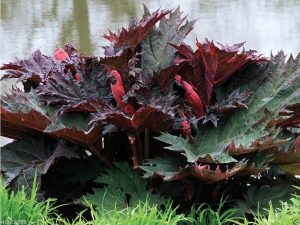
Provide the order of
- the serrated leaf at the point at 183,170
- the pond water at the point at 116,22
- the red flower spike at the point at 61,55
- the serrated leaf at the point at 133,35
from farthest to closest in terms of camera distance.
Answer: the pond water at the point at 116,22 → the red flower spike at the point at 61,55 → the serrated leaf at the point at 133,35 → the serrated leaf at the point at 183,170

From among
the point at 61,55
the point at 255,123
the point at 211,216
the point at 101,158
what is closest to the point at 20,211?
the point at 101,158

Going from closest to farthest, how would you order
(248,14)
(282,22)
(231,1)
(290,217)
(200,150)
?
(290,217)
(200,150)
(282,22)
(248,14)
(231,1)

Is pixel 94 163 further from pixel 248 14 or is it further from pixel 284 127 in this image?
pixel 248 14

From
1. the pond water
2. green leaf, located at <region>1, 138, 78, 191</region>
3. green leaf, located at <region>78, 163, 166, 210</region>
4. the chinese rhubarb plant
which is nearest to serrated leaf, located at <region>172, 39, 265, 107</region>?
the chinese rhubarb plant

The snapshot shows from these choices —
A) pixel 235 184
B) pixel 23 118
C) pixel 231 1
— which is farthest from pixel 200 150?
pixel 231 1

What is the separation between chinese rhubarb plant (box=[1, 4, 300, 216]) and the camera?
2.68 m

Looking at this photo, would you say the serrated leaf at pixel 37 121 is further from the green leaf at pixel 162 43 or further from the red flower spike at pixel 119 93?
the green leaf at pixel 162 43

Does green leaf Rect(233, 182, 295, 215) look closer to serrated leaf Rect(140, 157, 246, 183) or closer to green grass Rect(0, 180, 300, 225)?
green grass Rect(0, 180, 300, 225)

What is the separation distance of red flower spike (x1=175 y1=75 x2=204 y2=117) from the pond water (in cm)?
392

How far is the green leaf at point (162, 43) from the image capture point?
9.96 feet

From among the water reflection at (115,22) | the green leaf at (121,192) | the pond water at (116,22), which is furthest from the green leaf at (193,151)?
the water reflection at (115,22)

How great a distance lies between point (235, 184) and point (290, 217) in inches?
24.5

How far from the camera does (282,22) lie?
9.02 metres

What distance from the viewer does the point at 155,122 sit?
2.69m
